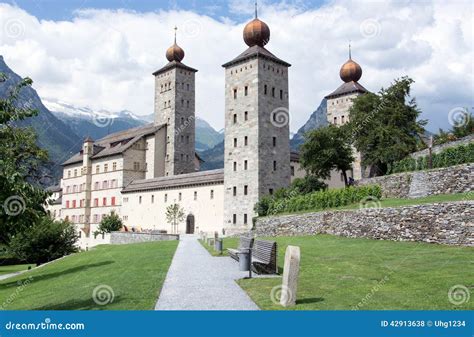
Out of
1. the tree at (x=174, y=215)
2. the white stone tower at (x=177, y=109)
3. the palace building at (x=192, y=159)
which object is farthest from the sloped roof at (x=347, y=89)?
the tree at (x=174, y=215)

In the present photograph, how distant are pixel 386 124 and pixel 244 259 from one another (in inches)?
1421

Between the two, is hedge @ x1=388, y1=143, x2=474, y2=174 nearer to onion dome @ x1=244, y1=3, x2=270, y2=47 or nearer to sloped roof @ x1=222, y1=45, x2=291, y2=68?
sloped roof @ x1=222, y1=45, x2=291, y2=68

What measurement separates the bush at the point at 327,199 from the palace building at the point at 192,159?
827 centimetres

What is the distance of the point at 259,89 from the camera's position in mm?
49969

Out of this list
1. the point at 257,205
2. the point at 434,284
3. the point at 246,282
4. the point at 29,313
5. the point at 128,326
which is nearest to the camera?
the point at 128,326

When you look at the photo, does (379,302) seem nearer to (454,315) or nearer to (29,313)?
(454,315)

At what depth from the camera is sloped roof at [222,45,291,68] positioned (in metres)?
50.4

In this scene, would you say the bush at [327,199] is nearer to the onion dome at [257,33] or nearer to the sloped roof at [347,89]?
the onion dome at [257,33]

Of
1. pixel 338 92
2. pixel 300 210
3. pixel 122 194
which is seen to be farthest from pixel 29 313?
pixel 338 92

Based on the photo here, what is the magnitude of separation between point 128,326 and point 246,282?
505cm

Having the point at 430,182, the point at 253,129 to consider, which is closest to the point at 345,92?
the point at 253,129

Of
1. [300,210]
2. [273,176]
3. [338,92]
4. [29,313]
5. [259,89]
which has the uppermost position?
[338,92]

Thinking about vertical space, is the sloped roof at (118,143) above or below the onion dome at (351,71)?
below

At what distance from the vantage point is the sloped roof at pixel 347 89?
6819 cm
